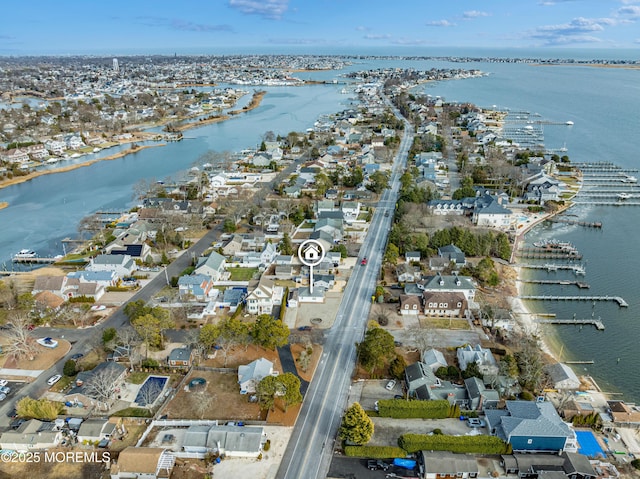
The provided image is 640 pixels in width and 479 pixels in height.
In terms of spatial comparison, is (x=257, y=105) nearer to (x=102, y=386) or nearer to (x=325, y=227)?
(x=325, y=227)

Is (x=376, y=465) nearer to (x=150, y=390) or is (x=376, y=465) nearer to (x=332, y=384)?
(x=332, y=384)

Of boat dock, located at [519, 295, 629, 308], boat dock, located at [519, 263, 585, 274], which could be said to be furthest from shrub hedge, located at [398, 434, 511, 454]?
boat dock, located at [519, 263, 585, 274]

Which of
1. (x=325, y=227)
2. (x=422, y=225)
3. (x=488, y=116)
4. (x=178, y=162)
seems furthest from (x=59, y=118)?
(x=488, y=116)

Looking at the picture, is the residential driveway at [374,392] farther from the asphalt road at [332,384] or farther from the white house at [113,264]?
the white house at [113,264]

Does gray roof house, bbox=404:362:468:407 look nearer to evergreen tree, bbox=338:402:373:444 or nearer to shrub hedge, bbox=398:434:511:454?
shrub hedge, bbox=398:434:511:454

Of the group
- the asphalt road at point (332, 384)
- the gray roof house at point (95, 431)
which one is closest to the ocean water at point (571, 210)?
the asphalt road at point (332, 384)

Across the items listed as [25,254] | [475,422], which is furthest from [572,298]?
[25,254]
